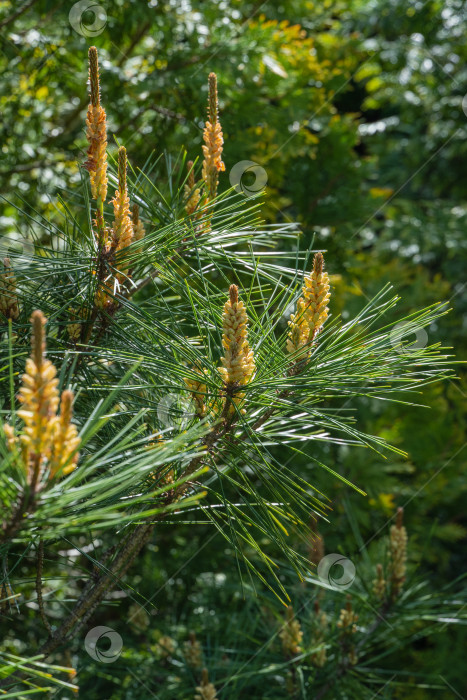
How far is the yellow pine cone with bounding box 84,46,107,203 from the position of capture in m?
0.48

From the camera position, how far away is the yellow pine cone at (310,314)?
498 millimetres

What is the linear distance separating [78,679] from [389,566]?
47 centimetres

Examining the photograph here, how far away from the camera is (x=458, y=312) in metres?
2.44

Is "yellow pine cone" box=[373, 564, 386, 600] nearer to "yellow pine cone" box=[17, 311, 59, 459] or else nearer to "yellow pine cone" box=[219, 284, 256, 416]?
"yellow pine cone" box=[219, 284, 256, 416]

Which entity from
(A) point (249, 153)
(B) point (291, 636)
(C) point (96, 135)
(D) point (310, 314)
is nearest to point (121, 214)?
(C) point (96, 135)

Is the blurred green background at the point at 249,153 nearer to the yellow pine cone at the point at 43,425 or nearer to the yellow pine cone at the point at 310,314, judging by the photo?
the yellow pine cone at the point at 310,314

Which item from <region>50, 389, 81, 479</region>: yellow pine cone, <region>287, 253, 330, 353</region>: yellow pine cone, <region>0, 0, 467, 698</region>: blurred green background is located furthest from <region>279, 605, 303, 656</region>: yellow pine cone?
<region>50, 389, 81, 479</region>: yellow pine cone

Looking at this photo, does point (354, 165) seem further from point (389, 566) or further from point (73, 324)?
point (73, 324)

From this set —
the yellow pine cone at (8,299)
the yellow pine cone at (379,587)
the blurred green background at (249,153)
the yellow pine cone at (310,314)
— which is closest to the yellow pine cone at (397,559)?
the yellow pine cone at (379,587)

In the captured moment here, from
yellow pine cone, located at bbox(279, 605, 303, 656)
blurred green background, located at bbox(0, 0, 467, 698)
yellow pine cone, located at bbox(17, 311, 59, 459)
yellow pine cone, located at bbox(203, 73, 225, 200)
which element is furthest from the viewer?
blurred green background, located at bbox(0, 0, 467, 698)

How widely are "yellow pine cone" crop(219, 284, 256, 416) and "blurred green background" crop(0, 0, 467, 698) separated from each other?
53 cm

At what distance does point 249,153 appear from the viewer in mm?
1419

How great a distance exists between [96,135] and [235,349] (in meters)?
0.19

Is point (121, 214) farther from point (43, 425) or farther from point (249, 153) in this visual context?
point (249, 153)
